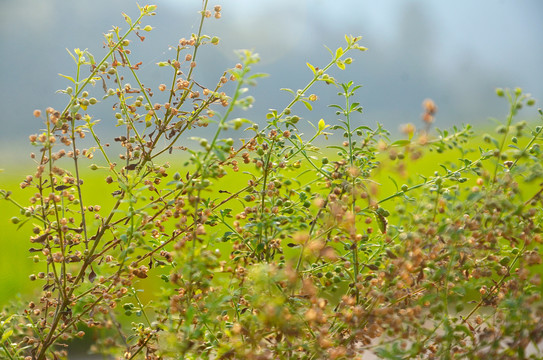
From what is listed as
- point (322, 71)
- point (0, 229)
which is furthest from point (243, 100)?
point (0, 229)

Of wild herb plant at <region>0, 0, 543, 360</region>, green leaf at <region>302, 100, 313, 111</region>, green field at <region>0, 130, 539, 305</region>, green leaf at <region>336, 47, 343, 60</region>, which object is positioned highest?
green field at <region>0, 130, 539, 305</region>

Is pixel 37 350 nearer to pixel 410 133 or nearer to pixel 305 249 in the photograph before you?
pixel 305 249

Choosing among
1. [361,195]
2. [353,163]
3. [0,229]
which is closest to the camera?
[361,195]

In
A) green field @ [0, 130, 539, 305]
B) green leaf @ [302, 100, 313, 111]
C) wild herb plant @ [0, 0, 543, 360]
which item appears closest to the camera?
wild herb plant @ [0, 0, 543, 360]

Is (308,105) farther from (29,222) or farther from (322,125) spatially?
(29,222)

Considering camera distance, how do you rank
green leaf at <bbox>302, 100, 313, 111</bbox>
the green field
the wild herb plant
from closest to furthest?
the wild herb plant, green leaf at <bbox>302, 100, 313, 111</bbox>, the green field

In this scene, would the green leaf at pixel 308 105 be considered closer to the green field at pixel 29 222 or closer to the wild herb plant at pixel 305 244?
the wild herb plant at pixel 305 244

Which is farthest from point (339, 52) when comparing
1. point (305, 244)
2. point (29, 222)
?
point (29, 222)

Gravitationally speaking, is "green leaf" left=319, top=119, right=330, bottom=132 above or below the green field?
below

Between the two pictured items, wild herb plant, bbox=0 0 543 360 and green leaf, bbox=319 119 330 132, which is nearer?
wild herb plant, bbox=0 0 543 360

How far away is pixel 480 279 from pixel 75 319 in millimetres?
674

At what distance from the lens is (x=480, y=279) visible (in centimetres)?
80

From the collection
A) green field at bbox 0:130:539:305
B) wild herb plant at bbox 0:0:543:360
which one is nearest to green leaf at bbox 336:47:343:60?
wild herb plant at bbox 0:0:543:360

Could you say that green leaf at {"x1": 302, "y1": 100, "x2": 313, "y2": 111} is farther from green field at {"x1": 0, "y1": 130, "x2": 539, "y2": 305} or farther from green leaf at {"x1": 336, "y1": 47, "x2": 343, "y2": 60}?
green field at {"x1": 0, "y1": 130, "x2": 539, "y2": 305}
